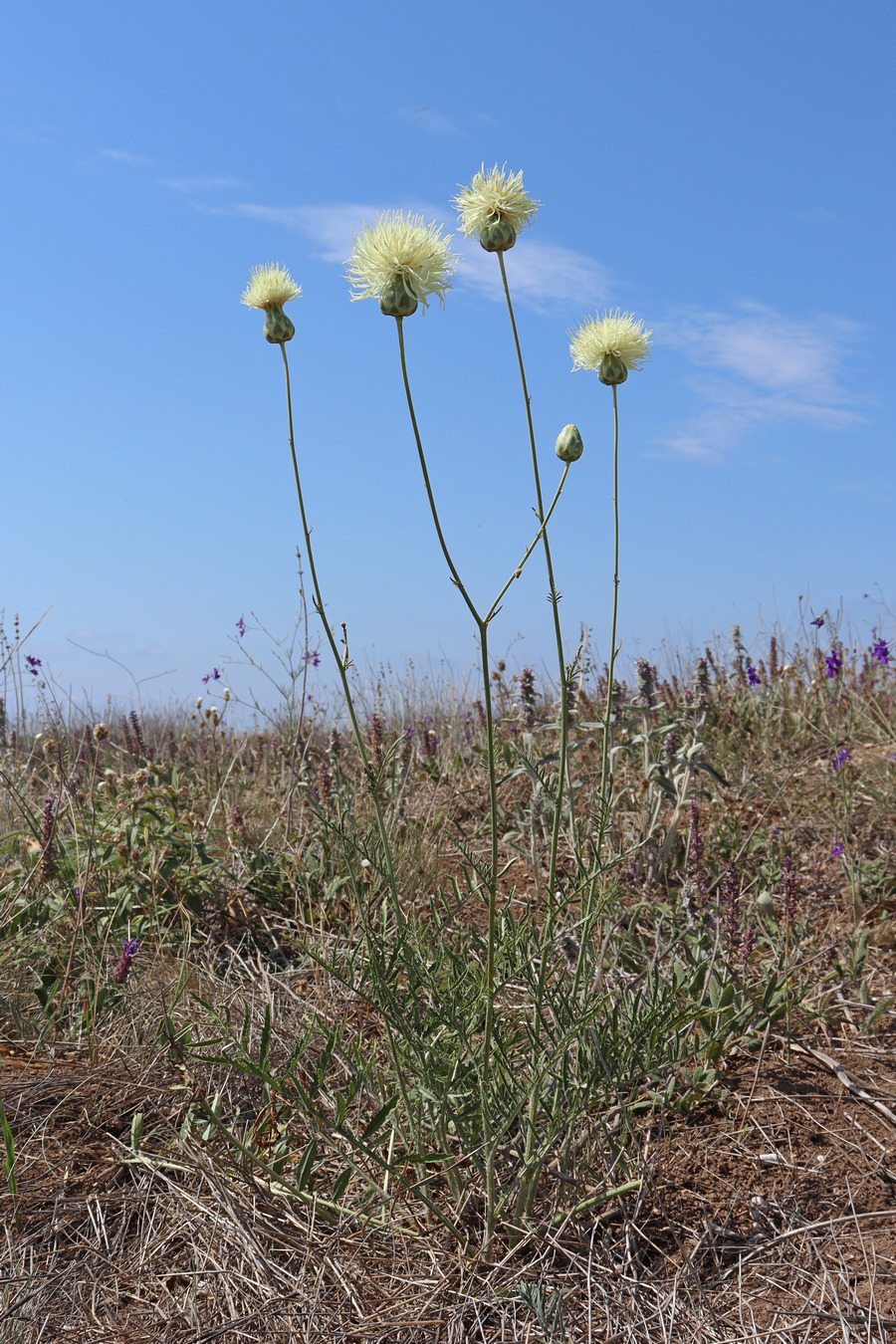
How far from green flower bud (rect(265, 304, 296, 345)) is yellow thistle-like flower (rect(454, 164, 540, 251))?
413 mm

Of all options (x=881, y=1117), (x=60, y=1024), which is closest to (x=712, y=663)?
(x=881, y=1117)

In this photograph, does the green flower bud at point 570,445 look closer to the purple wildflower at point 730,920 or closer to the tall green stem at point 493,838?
the tall green stem at point 493,838

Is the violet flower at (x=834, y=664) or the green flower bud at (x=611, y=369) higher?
the green flower bud at (x=611, y=369)

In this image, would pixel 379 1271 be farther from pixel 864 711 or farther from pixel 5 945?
pixel 864 711

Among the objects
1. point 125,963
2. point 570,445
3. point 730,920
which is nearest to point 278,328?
point 570,445

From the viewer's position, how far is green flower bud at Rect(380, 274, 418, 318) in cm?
156

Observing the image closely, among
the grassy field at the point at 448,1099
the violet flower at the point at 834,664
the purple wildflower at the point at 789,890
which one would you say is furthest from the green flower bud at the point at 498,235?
the violet flower at the point at 834,664

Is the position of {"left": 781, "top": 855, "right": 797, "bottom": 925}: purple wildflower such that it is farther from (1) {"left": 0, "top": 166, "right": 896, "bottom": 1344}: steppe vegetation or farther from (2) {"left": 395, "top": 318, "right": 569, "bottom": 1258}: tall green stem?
(2) {"left": 395, "top": 318, "right": 569, "bottom": 1258}: tall green stem

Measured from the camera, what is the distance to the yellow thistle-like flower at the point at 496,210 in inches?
67.7

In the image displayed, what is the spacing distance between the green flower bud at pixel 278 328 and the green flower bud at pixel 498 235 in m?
0.44

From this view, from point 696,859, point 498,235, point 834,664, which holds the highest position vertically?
point 498,235

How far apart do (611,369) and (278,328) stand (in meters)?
0.69

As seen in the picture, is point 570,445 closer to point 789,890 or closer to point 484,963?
point 484,963

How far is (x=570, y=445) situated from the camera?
1.80 m
